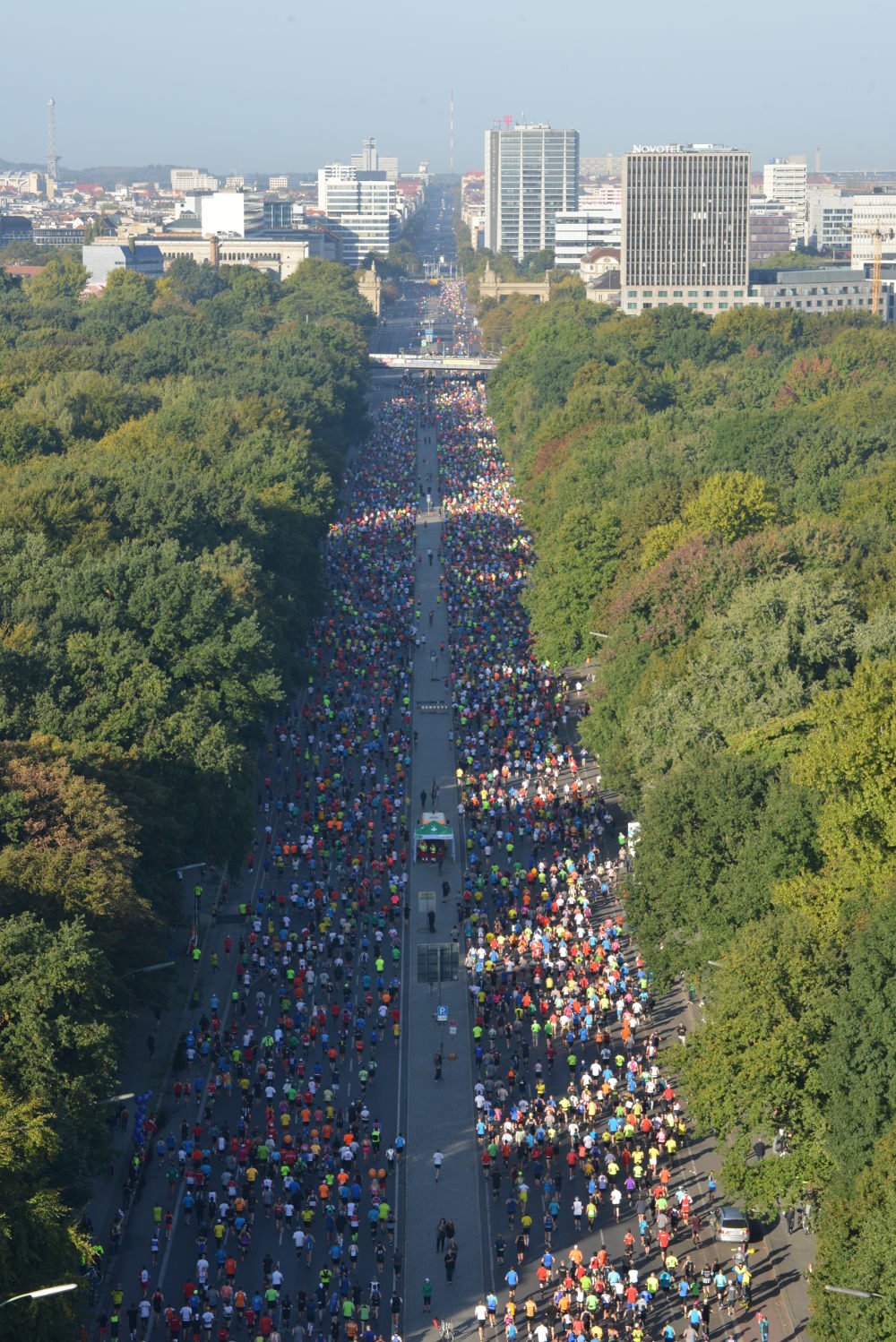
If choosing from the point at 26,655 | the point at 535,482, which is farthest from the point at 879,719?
the point at 535,482

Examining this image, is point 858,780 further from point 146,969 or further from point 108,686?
point 108,686

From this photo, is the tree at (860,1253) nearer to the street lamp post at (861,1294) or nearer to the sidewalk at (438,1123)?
the street lamp post at (861,1294)

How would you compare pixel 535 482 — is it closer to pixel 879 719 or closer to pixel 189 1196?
pixel 879 719

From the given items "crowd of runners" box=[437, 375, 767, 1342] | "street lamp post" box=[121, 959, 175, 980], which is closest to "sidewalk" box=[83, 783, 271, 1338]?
"street lamp post" box=[121, 959, 175, 980]

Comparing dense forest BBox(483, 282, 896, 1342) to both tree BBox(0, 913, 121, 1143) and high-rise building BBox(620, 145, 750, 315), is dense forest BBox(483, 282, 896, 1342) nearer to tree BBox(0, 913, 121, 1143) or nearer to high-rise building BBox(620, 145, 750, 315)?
tree BBox(0, 913, 121, 1143)

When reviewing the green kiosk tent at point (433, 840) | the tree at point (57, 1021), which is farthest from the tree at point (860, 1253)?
the green kiosk tent at point (433, 840)
